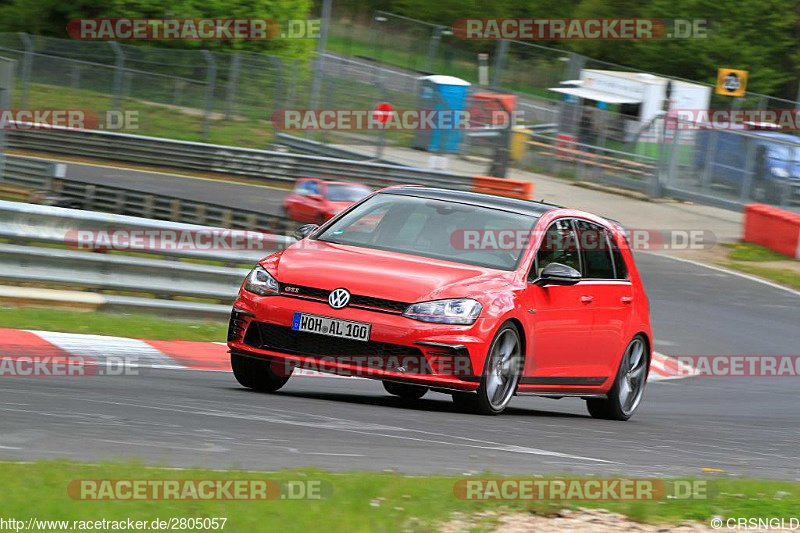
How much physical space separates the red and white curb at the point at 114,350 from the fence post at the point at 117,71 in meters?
22.0

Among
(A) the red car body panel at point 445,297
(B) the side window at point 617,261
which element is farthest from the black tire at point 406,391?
(B) the side window at point 617,261

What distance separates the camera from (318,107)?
34469mm

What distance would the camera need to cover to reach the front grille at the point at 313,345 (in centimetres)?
842

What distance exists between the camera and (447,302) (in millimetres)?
8523

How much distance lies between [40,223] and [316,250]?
4457mm

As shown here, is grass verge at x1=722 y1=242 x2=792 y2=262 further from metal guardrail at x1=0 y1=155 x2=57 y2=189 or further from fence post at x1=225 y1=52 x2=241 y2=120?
metal guardrail at x1=0 y1=155 x2=57 y2=189

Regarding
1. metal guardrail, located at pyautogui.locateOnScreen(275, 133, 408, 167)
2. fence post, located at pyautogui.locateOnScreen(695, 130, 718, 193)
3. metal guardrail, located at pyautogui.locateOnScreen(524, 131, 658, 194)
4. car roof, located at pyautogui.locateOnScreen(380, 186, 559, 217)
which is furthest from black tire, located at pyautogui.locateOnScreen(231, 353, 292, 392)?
metal guardrail, located at pyautogui.locateOnScreen(524, 131, 658, 194)

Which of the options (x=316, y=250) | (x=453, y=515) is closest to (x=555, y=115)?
(x=316, y=250)

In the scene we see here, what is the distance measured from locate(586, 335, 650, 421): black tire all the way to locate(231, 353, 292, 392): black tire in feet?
9.96

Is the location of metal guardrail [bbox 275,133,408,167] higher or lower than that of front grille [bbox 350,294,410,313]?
lower

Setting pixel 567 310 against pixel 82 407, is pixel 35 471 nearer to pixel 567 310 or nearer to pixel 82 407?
pixel 82 407

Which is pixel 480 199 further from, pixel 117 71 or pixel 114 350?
pixel 117 71

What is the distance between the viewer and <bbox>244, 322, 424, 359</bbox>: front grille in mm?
8422

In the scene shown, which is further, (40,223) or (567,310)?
(40,223)
